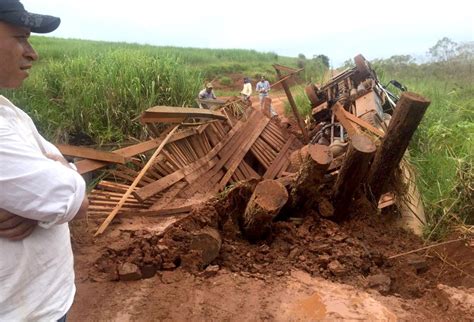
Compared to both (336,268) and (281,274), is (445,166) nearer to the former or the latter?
(336,268)

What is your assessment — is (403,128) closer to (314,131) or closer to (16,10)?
(16,10)

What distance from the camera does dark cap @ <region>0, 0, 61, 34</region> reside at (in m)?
1.55

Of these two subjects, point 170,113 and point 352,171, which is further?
point 170,113

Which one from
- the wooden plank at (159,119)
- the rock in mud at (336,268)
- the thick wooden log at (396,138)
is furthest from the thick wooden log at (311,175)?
the wooden plank at (159,119)

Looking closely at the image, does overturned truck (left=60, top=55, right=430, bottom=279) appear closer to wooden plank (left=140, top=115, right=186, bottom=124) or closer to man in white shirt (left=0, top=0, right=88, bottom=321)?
wooden plank (left=140, top=115, right=186, bottom=124)

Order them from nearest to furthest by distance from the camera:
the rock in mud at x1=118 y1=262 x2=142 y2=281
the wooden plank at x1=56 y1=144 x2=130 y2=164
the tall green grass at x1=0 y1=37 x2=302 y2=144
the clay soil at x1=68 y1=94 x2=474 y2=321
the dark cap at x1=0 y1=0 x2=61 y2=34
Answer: the dark cap at x1=0 y1=0 x2=61 y2=34 < the clay soil at x1=68 y1=94 x2=474 y2=321 < the rock in mud at x1=118 y1=262 x2=142 y2=281 < the wooden plank at x1=56 y1=144 x2=130 y2=164 < the tall green grass at x1=0 y1=37 x2=302 y2=144

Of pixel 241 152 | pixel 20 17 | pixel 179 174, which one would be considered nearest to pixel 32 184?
pixel 20 17

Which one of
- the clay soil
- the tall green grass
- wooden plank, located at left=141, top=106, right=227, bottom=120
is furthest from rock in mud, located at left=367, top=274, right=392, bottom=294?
the tall green grass

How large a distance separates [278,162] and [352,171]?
3005 mm

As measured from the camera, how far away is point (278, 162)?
7.25 m

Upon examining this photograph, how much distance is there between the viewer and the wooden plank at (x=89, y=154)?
498cm

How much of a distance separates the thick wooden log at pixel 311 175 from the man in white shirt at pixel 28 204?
2691 millimetres

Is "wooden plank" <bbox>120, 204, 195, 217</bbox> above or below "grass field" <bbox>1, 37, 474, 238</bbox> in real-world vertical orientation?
below

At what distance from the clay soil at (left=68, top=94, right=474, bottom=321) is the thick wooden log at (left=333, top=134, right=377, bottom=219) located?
8.5 inches
